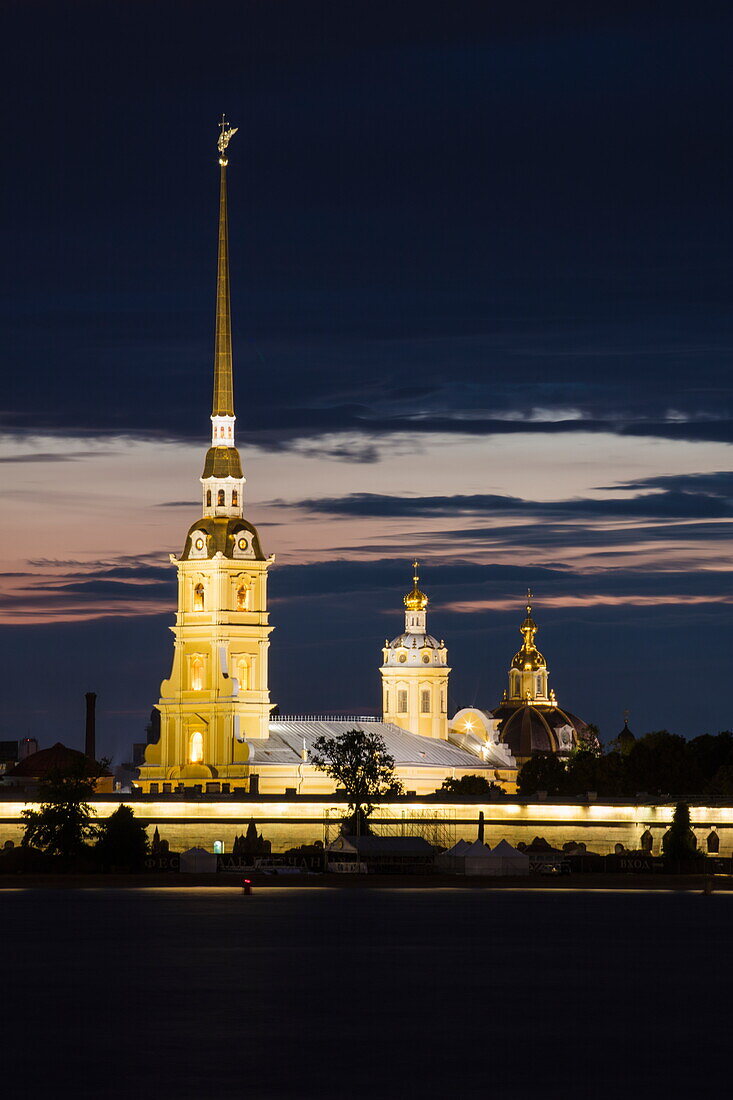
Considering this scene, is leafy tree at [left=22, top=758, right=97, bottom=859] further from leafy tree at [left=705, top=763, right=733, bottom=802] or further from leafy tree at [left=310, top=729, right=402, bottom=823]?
leafy tree at [left=705, top=763, right=733, bottom=802]

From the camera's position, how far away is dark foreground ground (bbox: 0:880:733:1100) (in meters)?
43.3

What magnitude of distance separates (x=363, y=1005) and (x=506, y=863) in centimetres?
8737

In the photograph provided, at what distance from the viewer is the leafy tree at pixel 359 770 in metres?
171

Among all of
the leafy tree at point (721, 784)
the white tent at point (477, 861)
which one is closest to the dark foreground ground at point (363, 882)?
the white tent at point (477, 861)

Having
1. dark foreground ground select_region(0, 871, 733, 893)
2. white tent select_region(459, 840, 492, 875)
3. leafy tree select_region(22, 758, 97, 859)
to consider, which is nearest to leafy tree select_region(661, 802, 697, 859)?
dark foreground ground select_region(0, 871, 733, 893)

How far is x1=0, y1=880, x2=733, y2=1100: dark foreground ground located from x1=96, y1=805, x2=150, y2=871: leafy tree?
4402cm

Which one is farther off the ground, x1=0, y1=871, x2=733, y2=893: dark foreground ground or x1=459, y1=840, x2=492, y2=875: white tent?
x1=459, y1=840, x2=492, y2=875: white tent

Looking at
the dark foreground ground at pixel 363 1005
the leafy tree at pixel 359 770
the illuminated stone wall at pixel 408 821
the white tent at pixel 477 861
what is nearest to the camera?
the dark foreground ground at pixel 363 1005

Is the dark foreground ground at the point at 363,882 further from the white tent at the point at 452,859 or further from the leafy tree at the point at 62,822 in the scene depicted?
the leafy tree at the point at 62,822

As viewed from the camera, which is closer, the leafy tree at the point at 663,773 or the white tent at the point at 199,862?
the white tent at the point at 199,862

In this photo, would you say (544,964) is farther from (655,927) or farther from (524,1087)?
(524,1087)

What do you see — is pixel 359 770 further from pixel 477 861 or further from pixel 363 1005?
pixel 363 1005

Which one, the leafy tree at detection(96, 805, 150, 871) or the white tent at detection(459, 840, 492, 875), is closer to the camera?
the leafy tree at detection(96, 805, 150, 871)

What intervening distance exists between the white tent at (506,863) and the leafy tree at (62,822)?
2528 centimetres
